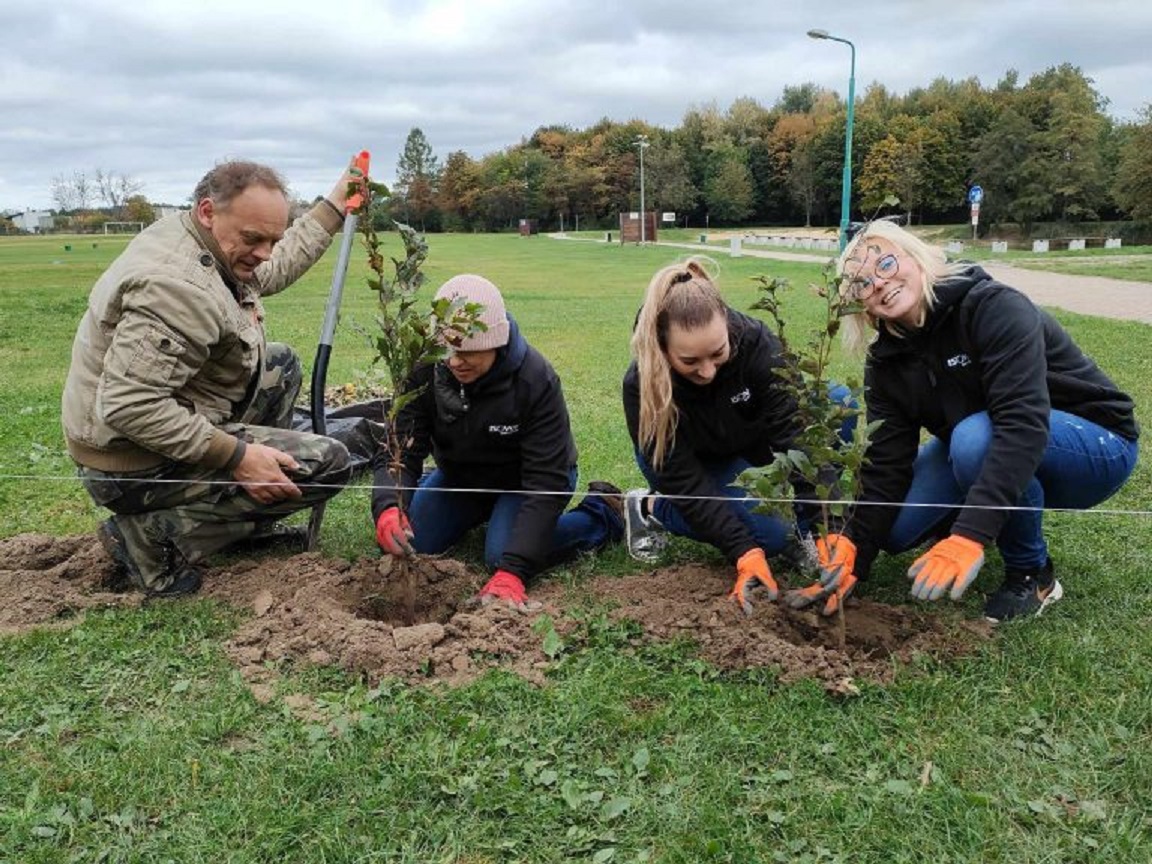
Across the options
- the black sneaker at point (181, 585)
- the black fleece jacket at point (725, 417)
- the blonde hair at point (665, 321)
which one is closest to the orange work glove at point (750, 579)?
the black fleece jacket at point (725, 417)

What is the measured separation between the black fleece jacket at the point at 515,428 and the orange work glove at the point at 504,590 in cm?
5

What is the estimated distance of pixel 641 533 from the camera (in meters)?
3.98

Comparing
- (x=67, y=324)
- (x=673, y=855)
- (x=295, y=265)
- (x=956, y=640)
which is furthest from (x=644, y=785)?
(x=67, y=324)

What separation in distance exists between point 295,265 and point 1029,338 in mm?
3115

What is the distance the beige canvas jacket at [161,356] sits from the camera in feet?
10.4

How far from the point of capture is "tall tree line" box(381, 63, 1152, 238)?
154 ft

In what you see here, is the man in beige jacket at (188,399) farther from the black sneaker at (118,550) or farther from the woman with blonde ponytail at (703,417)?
the woman with blonde ponytail at (703,417)

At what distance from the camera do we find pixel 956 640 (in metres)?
2.94

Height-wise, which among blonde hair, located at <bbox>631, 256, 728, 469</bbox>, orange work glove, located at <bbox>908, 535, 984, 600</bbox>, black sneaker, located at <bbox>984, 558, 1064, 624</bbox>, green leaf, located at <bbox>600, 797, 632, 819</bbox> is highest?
blonde hair, located at <bbox>631, 256, 728, 469</bbox>

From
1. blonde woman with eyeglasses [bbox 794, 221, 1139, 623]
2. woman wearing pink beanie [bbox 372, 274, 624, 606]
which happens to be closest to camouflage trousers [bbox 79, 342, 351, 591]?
woman wearing pink beanie [bbox 372, 274, 624, 606]

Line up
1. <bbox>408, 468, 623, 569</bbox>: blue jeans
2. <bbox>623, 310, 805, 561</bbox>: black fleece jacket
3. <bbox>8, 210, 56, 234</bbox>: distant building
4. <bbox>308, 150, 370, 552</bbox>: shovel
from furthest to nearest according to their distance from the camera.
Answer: <bbox>8, 210, 56, 234</bbox>: distant building
<bbox>308, 150, 370, 552</bbox>: shovel
<bbox>408, 468, 623, 569</bbox>: blue jeans
<bbox>623, 310, 805, 561</bbox>: black fleece jacket

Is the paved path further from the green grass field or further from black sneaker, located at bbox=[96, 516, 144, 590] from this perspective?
black sneaker, located at bbox=[96, 516, 144, 590]

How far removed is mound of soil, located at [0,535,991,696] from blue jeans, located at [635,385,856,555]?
286 millimetres

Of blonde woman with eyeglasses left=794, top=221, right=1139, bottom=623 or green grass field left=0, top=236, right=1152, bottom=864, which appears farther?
blonde woman with eyeglasses left=794, top=221, right=1139, bottom=623
